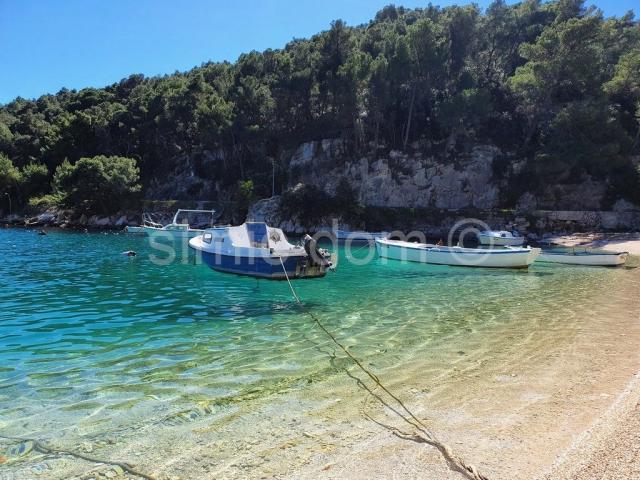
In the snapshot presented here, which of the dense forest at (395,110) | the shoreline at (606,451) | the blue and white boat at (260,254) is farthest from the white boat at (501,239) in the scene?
the shoreline at (606,451)

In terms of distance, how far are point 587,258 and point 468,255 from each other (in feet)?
26.0

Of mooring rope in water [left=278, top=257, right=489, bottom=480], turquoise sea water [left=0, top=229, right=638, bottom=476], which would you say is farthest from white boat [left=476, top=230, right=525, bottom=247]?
mooring rope in water [left=278, top=257, right=489, bottom=480]

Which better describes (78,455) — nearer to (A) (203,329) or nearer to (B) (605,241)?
(A) (203,329)

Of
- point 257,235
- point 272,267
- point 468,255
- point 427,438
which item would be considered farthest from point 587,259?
point 427,438

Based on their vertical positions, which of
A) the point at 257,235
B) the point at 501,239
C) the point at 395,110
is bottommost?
the point at 501,239

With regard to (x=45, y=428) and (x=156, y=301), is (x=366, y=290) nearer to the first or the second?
(x=156, y=301)

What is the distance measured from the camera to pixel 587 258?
25844mm

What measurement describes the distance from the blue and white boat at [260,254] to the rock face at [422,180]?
32.7m

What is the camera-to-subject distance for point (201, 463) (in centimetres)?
477

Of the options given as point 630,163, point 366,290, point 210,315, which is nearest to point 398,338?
point 210,315

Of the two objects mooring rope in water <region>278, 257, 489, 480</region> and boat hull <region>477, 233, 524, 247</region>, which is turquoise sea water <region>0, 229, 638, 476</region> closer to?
mooring rope in water <region>278, 257, 489, 480</region>

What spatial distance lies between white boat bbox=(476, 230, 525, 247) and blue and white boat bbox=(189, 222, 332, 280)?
76.7 ft

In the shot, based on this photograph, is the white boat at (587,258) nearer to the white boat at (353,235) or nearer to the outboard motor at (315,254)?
the white boat at (353,235)

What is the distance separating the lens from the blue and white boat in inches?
693
